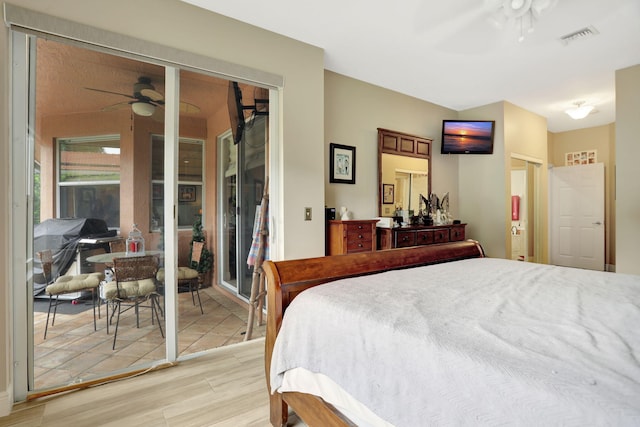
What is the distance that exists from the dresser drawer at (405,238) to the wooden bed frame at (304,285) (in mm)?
1596

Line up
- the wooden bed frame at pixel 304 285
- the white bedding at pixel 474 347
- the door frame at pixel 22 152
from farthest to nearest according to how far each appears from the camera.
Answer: the door frame at pixel 22 152 → the wooden bed frame at pixel 304 285 → the white bedding at pixel 474 347

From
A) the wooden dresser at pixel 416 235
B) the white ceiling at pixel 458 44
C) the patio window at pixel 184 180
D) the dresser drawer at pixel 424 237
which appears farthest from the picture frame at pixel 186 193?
the dresser drawer at pixel 424 237

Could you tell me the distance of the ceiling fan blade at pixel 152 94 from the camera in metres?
2.33

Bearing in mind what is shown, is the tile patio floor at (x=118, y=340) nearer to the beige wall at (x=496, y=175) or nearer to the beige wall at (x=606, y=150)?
the beige wall at (x=496, y=175)

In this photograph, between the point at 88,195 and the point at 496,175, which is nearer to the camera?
the point at 88,195

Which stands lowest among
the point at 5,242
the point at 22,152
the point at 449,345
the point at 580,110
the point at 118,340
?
the point at 118,340

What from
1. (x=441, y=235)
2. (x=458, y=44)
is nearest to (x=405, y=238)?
(x=441, y=235)

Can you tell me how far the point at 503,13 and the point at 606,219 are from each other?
18.1 feet

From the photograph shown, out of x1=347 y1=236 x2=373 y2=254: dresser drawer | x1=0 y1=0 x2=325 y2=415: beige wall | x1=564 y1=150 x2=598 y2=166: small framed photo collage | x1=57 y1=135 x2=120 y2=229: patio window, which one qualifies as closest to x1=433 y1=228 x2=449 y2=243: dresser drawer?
x1=347 y1=236 x2=373 y2=254: dresser drawer

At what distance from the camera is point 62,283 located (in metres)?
2.08

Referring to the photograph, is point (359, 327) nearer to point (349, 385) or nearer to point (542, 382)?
point (349, 385)

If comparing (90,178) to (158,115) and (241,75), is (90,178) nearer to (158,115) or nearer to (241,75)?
(158,115)

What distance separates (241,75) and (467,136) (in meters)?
3.53

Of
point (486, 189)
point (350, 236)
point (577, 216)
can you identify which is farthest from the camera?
point (577, 216)
